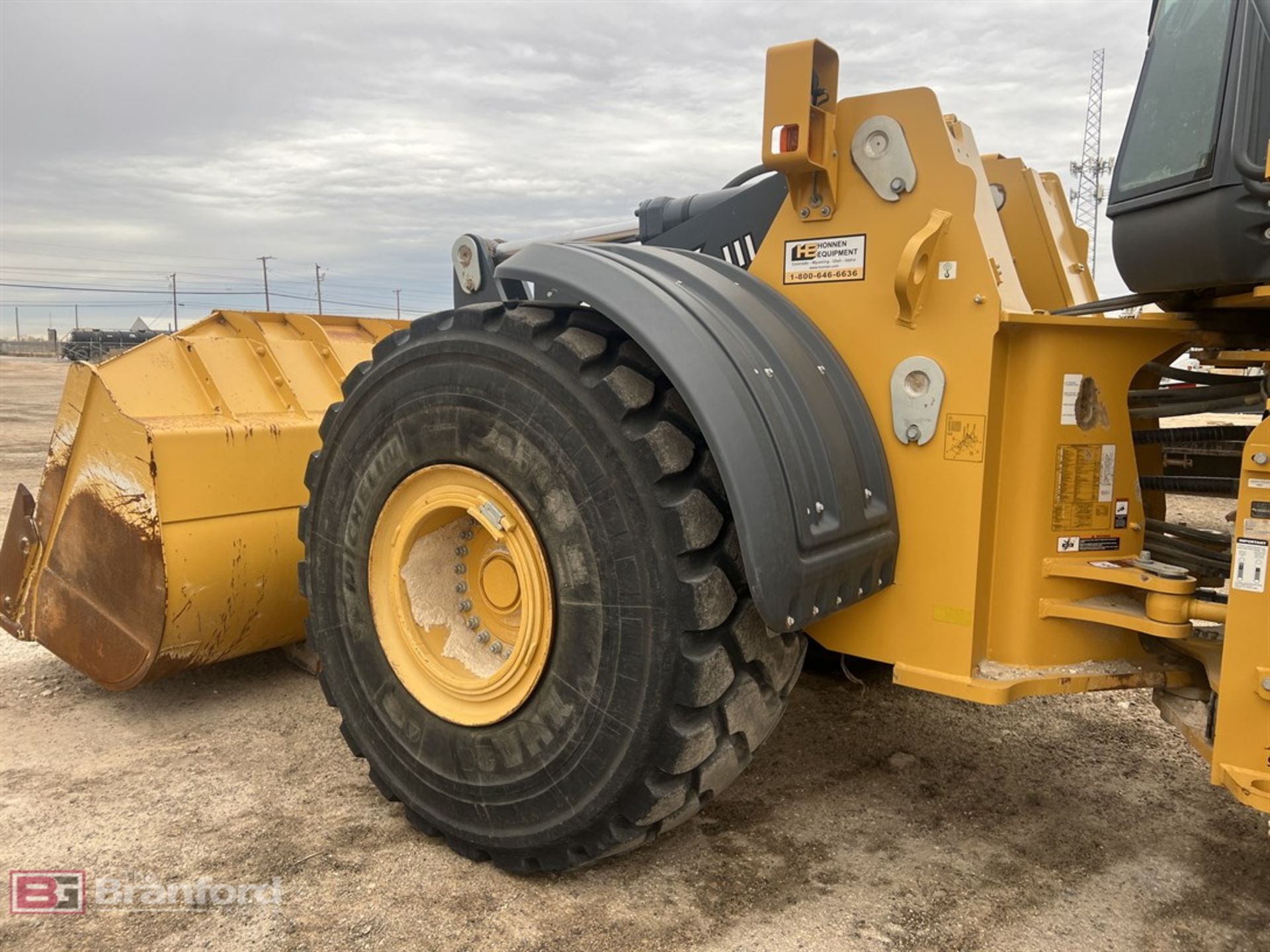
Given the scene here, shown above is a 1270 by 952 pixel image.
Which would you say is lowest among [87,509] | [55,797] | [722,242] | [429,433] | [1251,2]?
[55,797]

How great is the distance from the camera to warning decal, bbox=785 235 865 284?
2369 mm

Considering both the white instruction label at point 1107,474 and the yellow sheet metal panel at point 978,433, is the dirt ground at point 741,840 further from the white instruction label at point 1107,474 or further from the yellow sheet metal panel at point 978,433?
the white instruction label at point 1107,474

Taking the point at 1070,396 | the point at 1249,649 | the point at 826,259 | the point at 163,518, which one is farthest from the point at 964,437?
the point at 163,518

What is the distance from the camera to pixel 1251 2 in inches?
74.1

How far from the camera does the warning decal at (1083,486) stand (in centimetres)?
223

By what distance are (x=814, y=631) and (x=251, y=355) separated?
2661mm

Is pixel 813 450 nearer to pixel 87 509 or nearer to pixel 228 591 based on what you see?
pixel 228 591

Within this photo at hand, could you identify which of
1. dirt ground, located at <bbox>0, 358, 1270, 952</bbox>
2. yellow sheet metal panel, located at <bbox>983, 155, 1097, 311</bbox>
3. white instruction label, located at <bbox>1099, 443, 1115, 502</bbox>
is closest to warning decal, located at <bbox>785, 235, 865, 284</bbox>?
white instruction label, located at <bbox>1099, 443, 1115, 502</bbox>

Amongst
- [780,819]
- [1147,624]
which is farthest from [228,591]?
[1147,624]

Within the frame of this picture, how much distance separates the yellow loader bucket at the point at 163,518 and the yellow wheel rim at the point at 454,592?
106cm

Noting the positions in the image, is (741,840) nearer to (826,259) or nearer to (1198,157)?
(826,259)

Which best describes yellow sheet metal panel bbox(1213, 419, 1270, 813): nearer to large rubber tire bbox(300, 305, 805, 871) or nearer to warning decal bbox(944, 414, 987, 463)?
warning decal bbox(944, 414, 987, 463)

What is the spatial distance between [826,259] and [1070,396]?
65cm

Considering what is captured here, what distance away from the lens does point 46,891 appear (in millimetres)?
2432
